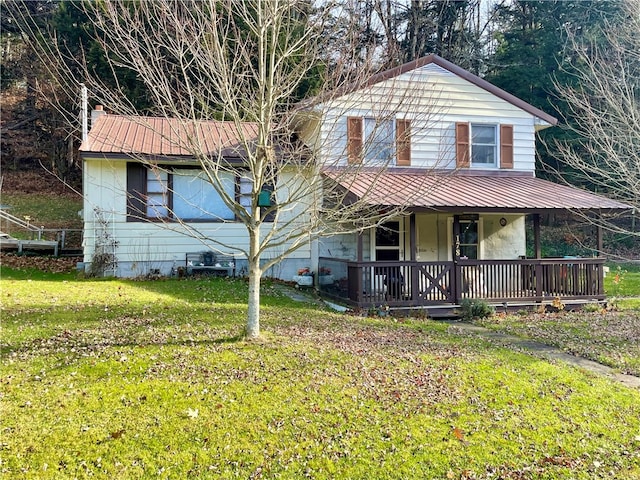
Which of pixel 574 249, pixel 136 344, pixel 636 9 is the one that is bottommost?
pixel 136 344

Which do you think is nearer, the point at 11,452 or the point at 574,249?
the point at 11,452

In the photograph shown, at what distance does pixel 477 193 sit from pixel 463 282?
2.42m

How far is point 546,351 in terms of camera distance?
7875mm

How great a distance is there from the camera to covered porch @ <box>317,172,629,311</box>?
11117 mm

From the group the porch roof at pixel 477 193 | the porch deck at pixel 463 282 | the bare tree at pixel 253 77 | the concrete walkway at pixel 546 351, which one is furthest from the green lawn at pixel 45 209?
the concrete walkway at pixel 546 351

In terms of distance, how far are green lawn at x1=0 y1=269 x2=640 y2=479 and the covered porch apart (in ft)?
10.8

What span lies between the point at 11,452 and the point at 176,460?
127 centimetres

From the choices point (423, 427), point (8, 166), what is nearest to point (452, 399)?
point (423, 427)

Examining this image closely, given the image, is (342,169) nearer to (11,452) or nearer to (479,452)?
(479,452)

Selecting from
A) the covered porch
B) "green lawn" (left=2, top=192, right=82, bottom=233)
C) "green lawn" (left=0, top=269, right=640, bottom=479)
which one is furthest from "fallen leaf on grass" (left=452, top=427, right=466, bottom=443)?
"green lawn" (left=2, top=192, right=82, bottom=233)

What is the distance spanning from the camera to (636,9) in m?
10.5

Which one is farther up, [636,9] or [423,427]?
[636,9]

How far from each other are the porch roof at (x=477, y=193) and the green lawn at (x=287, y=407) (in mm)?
3832

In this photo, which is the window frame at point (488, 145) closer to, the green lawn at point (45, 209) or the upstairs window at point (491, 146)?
the upstairs window at point (491, 146)
